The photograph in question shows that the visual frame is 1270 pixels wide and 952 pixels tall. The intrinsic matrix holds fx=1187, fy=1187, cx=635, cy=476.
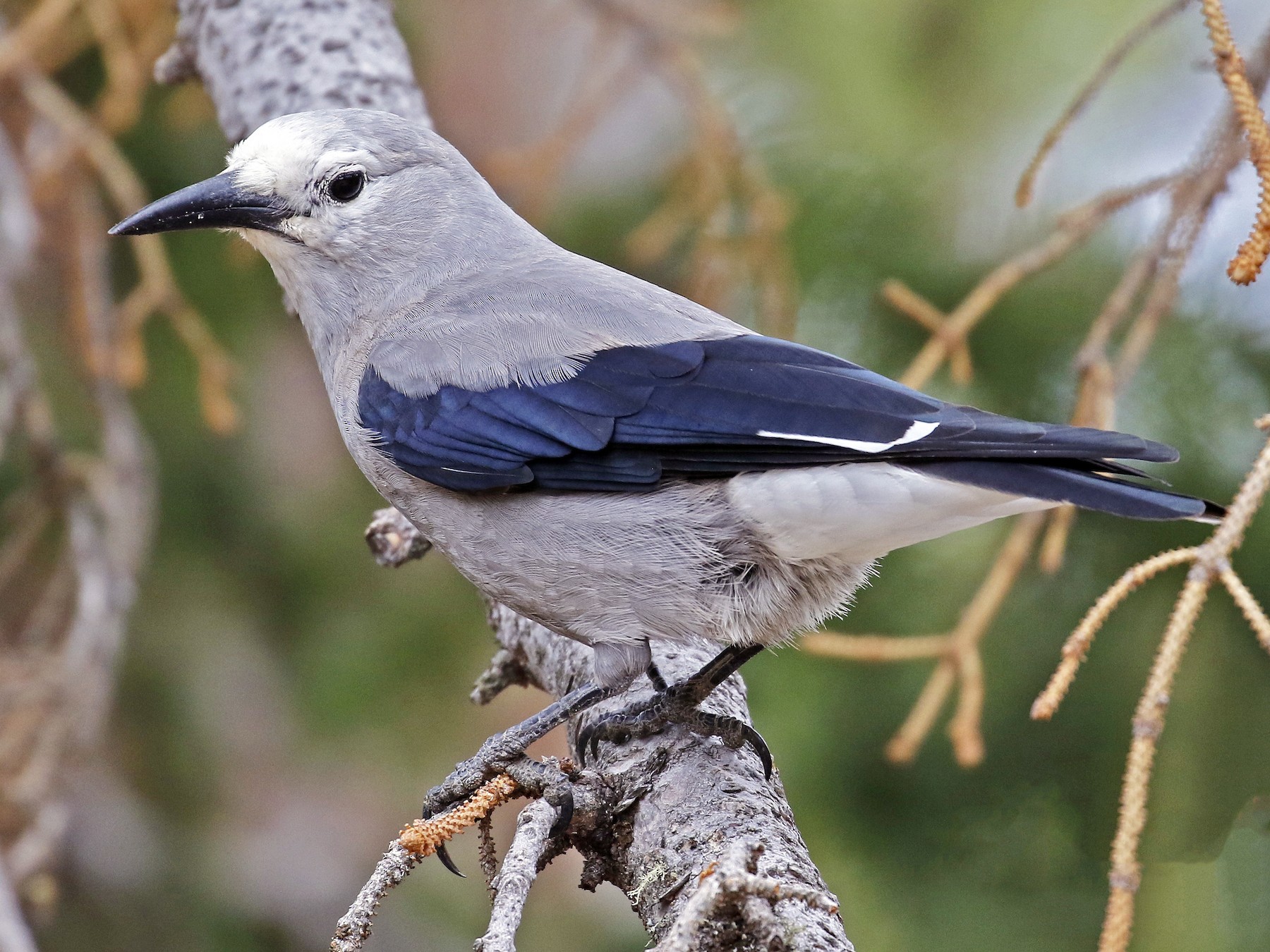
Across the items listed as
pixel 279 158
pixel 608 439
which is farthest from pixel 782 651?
pixel 279 158

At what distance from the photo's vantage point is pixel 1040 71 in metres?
2.85

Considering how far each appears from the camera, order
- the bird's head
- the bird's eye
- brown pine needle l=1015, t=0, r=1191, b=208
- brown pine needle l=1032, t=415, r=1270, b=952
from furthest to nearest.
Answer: the bird's eye < the bird's head < brown pine needle l=1015, t=0, r=1191, b=208 < brown pine needle l=1032, t=415, r=1270, b=952

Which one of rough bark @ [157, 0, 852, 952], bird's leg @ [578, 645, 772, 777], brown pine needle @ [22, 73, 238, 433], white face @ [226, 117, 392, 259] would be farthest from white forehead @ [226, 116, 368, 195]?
bird's leg @ [578, 645, 772, 777]

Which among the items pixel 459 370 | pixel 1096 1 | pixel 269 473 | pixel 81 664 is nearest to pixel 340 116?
pixel 459 370

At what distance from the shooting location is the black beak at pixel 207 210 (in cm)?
222

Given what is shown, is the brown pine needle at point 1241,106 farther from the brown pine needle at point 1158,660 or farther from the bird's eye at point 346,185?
the bird's eye at point 346,185

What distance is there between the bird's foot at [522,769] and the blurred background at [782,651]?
0.65 m

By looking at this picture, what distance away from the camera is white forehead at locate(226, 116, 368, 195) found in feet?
7.44

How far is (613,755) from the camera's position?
2.02m

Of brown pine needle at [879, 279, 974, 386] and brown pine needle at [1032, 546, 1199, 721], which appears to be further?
brown pine needle at [879, 279, 974, 386]

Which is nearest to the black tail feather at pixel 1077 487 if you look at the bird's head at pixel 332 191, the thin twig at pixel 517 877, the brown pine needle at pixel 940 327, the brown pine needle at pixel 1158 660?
the brown pine needle at pixel 1158 660

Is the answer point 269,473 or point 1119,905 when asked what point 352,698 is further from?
point 1119,905

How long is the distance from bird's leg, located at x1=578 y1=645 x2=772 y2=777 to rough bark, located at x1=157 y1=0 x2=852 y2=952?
0.02m

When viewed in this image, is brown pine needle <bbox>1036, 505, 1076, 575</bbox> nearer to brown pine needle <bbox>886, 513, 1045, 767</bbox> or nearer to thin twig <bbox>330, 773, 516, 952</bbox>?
brown pine needle <bbox>886, 513, 1045, 767</bbox>
